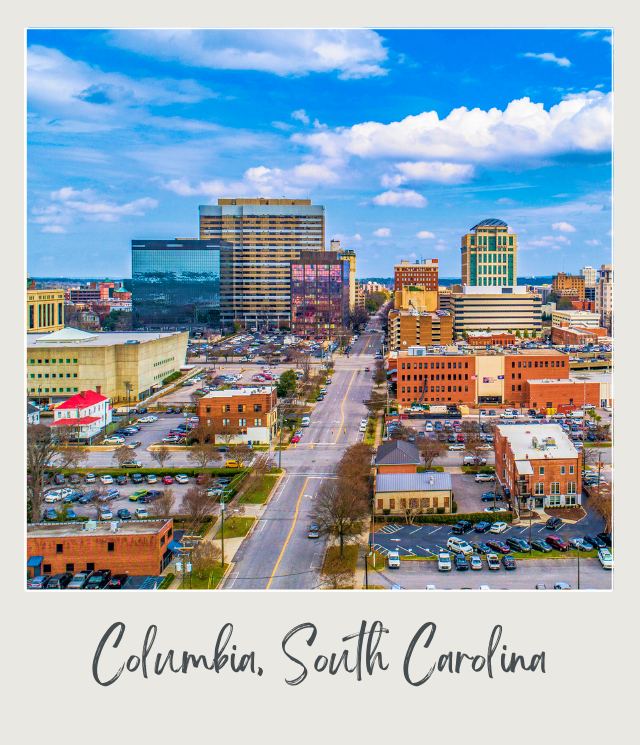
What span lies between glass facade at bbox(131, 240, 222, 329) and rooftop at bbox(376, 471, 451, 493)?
2760 cm

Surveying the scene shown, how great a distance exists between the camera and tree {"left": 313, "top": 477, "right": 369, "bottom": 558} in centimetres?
Result: 812

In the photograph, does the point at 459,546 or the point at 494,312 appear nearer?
the point at 459,546

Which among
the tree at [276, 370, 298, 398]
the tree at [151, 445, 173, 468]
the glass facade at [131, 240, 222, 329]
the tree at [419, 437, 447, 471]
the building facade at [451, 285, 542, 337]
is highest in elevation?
the glass facade at [131, 240, 222, 329]

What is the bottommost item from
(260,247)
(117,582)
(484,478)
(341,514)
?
(117,582)

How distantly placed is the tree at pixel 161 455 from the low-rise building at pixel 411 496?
3.75 m

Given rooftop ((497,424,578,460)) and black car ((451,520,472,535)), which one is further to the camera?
rooftop ((497,424,578,460))

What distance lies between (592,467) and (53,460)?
803cm

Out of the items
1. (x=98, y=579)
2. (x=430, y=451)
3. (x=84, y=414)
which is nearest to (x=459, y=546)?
(x=430, y=451)

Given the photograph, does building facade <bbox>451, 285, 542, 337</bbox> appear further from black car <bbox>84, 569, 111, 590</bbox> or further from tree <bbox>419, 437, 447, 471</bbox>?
black car <bbox>84, 569, 111, 590</bbox>

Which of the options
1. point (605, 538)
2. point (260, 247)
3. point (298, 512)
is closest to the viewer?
point (605, 538)

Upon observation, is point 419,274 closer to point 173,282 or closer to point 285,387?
point 173,282

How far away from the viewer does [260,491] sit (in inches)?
404

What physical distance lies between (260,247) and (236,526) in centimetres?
3374

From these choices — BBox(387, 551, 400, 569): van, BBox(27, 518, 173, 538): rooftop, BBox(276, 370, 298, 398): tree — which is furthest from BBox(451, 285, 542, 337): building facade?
BBox(27, 518, 173, 538): rooftop
